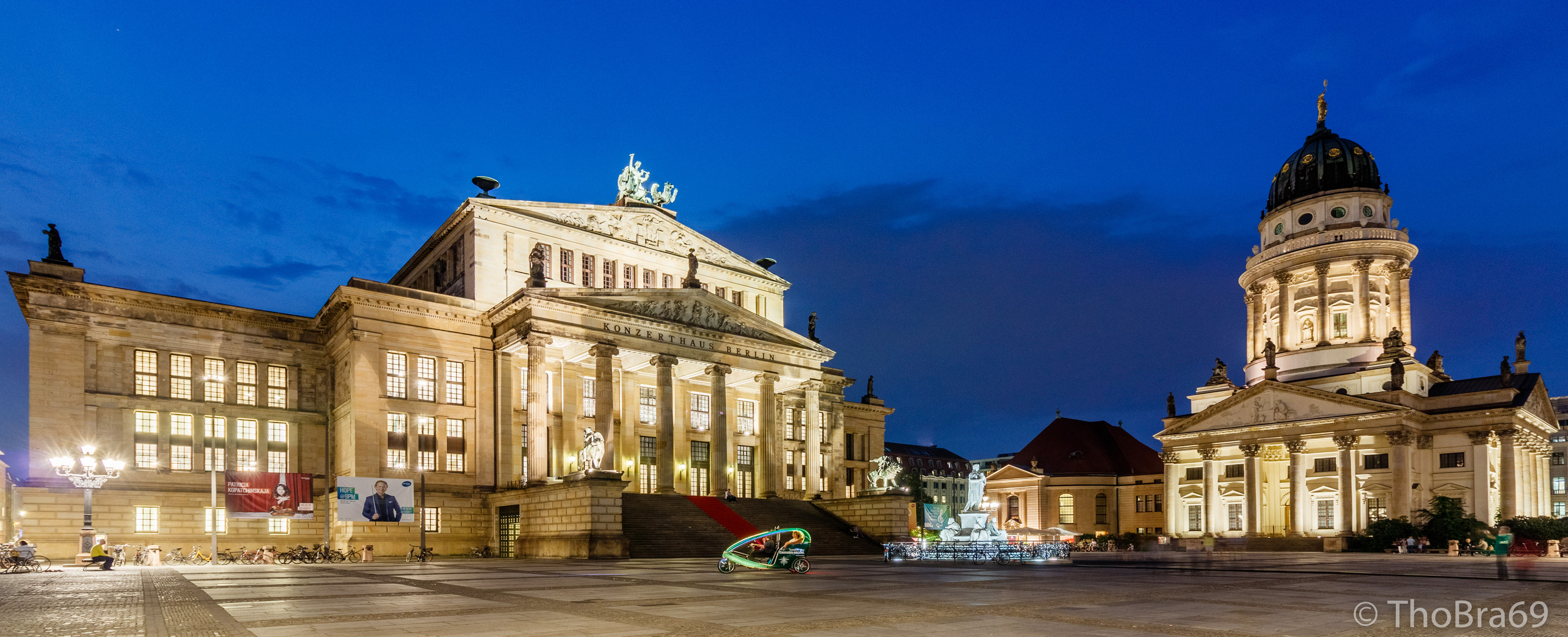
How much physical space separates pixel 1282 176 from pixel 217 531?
84.5 meters

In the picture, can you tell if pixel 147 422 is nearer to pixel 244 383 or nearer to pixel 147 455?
pixel 147 455

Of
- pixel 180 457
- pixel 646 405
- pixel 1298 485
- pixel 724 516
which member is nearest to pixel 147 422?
pixel 180 457

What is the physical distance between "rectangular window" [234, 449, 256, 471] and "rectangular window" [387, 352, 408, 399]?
297 inches

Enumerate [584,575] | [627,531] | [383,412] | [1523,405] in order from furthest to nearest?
[1523,405] < [383,412] < [627,531] < [584,575]

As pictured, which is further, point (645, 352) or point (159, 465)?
point (645, 352)

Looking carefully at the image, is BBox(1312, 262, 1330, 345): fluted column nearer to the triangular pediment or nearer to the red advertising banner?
the triangular pediment

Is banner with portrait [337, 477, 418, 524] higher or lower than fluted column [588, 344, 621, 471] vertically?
lower

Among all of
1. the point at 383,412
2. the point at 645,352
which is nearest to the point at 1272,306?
the point at 645,352

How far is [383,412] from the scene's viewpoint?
46312mm

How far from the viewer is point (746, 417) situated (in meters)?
60.8

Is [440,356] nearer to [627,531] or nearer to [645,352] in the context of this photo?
[645,352]

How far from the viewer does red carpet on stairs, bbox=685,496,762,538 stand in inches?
1809

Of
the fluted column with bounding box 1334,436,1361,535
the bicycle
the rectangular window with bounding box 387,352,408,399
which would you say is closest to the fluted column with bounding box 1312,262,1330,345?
the fluted column with bounding box 1334,436,1361,535

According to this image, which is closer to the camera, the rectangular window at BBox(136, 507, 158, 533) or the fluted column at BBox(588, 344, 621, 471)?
the rectangular window at BBox(136, 507, 158, 533)
